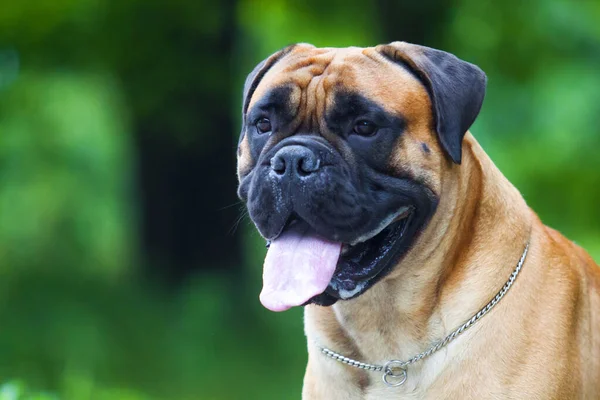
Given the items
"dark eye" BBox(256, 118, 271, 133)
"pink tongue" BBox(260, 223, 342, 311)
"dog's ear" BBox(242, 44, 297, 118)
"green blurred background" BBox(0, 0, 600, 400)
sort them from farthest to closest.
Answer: "green blurred background" BBox(0, 0, 600, 400)
"dog's ear" BBox(242, 44, 297, 118)
"dark eye" BBox(256, 118, 271, 133)
"pink tongue" BBox(260, 223, 342, 311)

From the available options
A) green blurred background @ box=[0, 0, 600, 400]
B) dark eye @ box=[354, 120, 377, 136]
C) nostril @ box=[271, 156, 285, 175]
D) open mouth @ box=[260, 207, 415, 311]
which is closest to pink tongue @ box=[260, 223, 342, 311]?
open mouth @ box=[260, 207, 415, 311]

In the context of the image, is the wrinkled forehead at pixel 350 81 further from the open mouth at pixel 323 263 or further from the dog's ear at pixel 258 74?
the open mouth at pixel 323 263

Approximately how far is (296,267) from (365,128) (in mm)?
518

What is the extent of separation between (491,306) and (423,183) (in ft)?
1.57

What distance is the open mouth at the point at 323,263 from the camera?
3.21 metres

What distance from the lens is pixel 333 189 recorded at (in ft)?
10.6

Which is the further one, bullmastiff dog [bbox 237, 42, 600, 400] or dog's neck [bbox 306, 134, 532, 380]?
dog's neck [bbox 306, 134, 532, 380]

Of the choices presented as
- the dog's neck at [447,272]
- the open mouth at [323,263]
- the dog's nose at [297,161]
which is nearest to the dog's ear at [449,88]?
the dog's neck at [447,272]

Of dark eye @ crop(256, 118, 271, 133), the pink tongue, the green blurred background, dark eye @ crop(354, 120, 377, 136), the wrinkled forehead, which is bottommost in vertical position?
the green blurred background

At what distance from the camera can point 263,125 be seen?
3570 mm

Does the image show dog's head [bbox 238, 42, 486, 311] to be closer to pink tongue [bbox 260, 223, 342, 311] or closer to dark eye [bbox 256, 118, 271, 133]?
pink tongue [bbox 260, 223, 342, 311]

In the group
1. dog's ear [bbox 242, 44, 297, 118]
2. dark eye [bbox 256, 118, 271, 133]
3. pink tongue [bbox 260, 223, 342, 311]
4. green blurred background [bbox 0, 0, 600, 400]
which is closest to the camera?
pink tongue [bbox 260, 223, 342, 311]

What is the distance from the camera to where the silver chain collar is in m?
3.34

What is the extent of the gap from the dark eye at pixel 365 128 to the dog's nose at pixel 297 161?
0.20 meters
